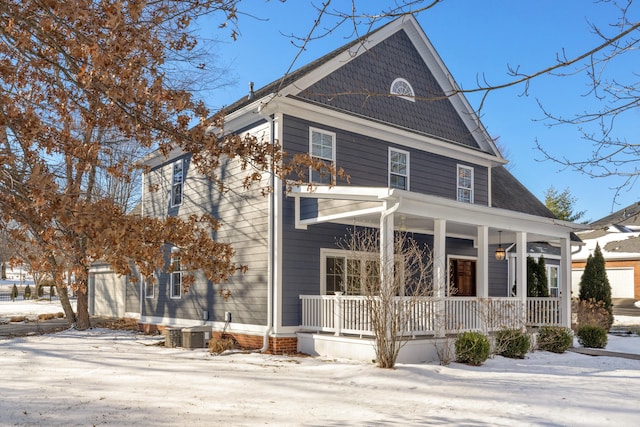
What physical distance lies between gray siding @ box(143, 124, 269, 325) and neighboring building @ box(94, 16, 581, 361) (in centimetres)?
4

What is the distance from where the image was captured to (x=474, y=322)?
13.2 meters

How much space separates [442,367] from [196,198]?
853 cm

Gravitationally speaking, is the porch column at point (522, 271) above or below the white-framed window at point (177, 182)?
below

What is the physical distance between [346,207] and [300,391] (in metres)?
4.57

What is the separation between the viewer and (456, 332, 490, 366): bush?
1150 centimetres

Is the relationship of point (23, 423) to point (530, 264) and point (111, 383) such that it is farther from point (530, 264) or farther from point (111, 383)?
point (530, 264)

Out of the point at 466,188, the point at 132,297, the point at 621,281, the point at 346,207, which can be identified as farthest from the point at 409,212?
the point at 621,281

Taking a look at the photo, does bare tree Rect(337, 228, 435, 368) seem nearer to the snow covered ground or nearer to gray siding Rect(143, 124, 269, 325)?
the snow covered ground

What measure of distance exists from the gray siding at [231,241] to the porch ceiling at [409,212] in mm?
1296

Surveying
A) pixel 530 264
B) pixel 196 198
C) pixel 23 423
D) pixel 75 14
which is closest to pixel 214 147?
pixel 75 14

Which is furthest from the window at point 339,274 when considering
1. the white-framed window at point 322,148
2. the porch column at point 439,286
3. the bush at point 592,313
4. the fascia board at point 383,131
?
the bush at point 592,313

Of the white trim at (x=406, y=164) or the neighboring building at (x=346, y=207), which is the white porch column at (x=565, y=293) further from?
the white trim at (x=406, y=164)

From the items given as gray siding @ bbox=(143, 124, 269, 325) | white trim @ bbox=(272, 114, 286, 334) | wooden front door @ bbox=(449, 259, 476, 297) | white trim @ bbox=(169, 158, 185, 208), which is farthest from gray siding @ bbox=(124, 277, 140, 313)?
wooden front door @ bbox=(449, 259, 476, 297)

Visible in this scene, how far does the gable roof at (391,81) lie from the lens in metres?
14.6
